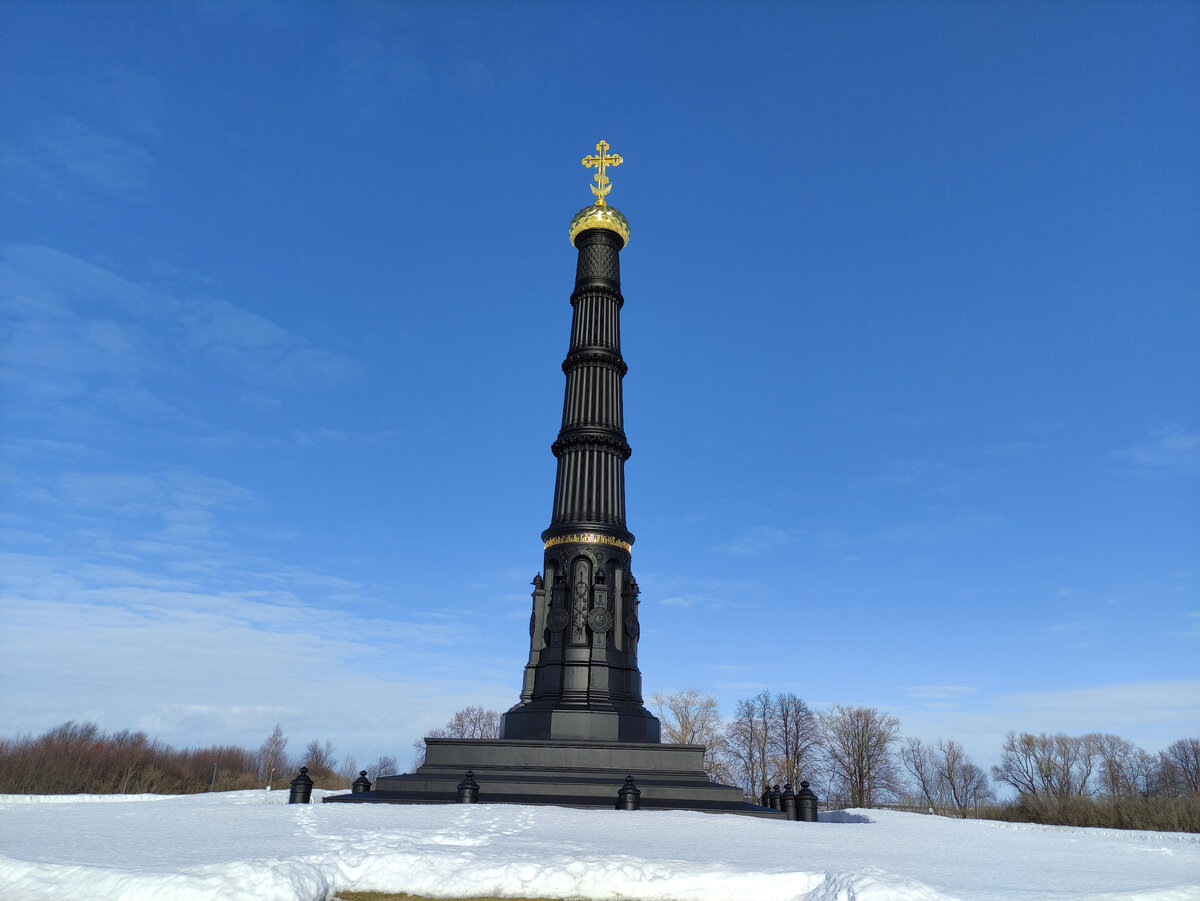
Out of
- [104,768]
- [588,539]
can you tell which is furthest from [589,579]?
[104,768]

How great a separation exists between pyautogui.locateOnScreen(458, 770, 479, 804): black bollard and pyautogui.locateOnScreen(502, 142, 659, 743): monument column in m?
3.89

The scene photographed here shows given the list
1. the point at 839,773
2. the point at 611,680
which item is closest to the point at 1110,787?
the point at 839,773

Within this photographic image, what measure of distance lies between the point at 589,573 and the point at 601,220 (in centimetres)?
1329

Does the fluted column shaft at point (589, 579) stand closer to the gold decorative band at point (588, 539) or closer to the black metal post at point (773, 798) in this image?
the gold decorative band at point (588, 539)

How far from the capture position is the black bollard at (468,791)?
16000 millimetres

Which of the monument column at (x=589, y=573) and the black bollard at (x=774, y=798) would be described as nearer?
the black bollard at (x=774, y=798)

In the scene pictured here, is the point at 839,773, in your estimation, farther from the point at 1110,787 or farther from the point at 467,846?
the point at 467,846

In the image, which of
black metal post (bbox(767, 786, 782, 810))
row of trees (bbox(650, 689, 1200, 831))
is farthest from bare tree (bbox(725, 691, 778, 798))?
black metal post (bbox(767, 786, 782, 810))

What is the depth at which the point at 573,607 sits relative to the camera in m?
21.8

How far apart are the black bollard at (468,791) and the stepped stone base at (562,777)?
1.83 ft

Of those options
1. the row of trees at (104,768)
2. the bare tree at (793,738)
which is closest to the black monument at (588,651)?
the row of trees at (104,768)

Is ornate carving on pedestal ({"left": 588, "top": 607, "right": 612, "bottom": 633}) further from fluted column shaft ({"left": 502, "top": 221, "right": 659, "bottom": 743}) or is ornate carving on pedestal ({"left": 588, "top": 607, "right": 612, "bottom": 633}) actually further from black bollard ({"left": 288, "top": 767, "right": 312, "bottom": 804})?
black bollard ({"left": 288, "top": 767, "right": 312, "bottom": 804})

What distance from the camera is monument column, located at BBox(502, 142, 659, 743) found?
20.6 m

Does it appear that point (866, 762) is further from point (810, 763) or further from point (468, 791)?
point (468, 791)
